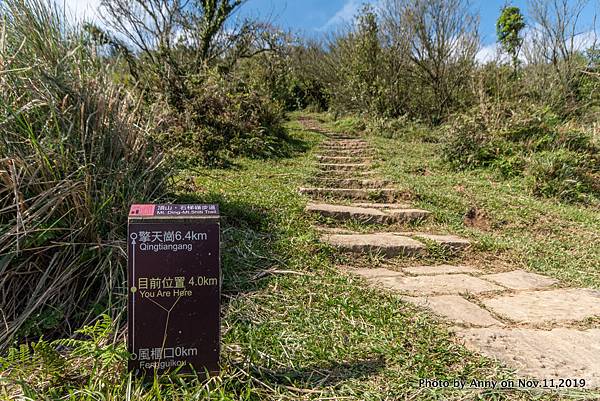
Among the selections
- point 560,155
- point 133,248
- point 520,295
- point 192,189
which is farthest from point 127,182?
point 560,155

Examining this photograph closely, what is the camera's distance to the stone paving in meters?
1.59

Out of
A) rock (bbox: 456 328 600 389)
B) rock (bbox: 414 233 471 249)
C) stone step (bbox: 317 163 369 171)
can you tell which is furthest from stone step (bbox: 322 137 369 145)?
rock (bbox: 456 328 600 389)

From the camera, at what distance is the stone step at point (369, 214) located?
3.64 meters

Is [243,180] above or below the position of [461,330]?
above

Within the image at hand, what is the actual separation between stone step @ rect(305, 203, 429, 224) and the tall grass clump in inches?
67.8

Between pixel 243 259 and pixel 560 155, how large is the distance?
472 cm

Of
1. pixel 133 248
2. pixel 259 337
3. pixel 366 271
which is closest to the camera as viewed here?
pixel 133 248

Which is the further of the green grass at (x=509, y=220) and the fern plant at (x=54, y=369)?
the green grass at (x=509, y=220)

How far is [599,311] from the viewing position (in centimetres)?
207

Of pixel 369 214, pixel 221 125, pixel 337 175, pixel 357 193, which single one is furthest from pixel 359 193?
pixel 221 125

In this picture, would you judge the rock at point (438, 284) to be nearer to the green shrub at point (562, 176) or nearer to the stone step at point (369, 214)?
the stone step at point (369, 214)

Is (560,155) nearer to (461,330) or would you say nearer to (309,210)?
(309,210)

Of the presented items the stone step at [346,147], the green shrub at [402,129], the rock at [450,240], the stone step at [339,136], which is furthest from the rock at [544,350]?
the stone step at [339,136]

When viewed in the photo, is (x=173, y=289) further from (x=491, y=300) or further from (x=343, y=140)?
(x=343, y=140)
